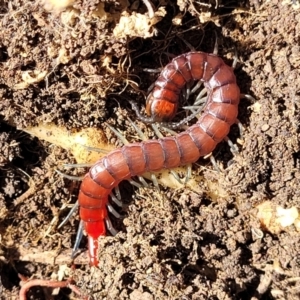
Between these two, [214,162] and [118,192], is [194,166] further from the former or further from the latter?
[118,192]

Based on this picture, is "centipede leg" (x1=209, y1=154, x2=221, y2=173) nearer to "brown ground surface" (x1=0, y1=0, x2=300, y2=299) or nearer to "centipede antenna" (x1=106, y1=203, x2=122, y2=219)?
"brown ground surface" (x1=0, y1=0, x2=300, y2=299)

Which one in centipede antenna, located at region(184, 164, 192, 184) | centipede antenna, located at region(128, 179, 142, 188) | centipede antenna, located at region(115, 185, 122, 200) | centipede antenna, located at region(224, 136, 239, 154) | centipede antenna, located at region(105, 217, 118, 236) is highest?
centipede antenna, located at region(224, 136, 239, 154)

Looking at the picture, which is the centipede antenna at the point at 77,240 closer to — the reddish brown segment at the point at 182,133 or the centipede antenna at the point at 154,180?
the reddish brown segment at the point at 182,133

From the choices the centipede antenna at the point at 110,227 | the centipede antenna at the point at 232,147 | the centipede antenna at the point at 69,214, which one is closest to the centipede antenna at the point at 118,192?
the centipede antenna at the point at 110,227

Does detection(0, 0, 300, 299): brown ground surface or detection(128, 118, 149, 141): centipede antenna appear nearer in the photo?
detection(0, 0, 300, 299): brown ground surface

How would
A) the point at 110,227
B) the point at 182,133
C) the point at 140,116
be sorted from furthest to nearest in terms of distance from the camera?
the point at 110,227, the point at 140,116, the point at 182,133

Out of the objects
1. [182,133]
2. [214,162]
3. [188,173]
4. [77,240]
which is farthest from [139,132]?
[77,240]

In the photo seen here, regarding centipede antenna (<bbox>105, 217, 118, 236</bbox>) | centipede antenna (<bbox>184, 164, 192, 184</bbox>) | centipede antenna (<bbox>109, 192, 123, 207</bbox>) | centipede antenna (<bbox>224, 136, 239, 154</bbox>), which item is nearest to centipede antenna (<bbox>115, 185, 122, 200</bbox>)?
centipede antenna (<bbox>109, 192, 123, 207</bbox>)
